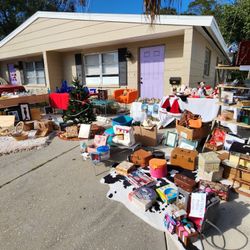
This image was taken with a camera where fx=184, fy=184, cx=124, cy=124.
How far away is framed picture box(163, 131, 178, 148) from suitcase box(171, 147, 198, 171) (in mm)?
706

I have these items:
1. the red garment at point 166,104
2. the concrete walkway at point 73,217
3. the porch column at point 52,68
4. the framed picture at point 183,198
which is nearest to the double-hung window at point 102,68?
the porch column at point 52,68

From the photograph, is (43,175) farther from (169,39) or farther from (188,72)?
(169,39)

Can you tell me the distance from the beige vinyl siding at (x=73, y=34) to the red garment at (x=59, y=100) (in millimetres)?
2456

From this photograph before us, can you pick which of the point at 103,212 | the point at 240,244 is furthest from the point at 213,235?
the point at 103,212

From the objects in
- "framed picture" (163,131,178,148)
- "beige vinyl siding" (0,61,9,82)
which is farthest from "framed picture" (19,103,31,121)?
"beige vinyl siding" (0,61,9,82)

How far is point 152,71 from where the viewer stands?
6.78 metres

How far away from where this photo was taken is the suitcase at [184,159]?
2680 mm

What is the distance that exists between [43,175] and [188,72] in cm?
470

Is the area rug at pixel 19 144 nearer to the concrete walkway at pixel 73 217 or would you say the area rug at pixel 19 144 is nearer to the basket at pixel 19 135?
the basket at pixel 19 135

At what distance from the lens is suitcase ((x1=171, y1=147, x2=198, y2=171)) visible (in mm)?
2680

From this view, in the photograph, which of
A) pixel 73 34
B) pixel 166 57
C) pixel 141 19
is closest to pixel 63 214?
pixel 141 19

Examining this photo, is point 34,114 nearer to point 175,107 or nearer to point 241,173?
point 175,107

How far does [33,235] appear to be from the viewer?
5.52 ft

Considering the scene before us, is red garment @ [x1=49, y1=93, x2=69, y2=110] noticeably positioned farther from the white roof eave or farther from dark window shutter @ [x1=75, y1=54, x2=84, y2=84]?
the white roof eave
